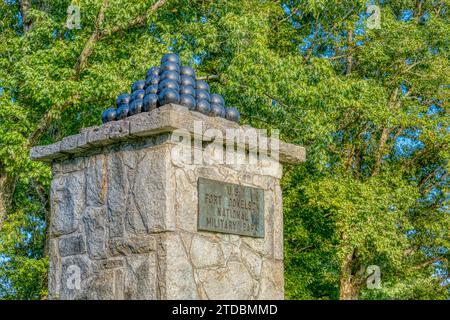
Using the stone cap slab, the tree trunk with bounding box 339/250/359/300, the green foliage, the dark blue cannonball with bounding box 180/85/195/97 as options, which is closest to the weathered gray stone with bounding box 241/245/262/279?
the stone cap slab

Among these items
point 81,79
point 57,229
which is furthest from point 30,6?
point 57,229

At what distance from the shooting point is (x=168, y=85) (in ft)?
21.0

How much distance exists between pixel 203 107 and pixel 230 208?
82cm

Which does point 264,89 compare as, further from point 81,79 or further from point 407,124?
point 407,124

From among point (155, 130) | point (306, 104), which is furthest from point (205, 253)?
point (306, 104)

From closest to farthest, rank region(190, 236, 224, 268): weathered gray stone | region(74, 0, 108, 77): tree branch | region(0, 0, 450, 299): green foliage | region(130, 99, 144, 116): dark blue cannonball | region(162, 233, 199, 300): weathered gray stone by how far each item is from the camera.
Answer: region(162, 233, 199, 300): weathered gray stone
region(190, 236, 224, 268): weathered gray stone
region(130, 99, 144, 116): dark blue cannonball
region(0, 0, 450, 299): green foliage
region(74, 0, 108, 77): tree branch

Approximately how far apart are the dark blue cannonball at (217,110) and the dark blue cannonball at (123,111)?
0.67m

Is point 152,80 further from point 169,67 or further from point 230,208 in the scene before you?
point 230,208

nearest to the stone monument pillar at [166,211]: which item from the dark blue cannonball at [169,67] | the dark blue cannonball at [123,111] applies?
the dark blue cannonball at [123,111]

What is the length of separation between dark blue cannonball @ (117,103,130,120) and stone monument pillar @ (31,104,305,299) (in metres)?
0.22

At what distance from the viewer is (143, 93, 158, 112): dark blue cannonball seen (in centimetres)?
633

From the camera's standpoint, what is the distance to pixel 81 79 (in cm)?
1394

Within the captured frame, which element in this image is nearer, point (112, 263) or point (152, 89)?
point (112, 263)

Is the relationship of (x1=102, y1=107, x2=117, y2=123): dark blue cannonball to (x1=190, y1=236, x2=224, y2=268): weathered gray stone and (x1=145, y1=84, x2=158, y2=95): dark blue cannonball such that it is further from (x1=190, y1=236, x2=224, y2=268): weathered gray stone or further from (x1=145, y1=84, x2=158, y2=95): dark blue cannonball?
(x1=190, y1=236, x2=224, y2=268): weathered gray stone
